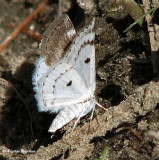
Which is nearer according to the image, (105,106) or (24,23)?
(105,106)

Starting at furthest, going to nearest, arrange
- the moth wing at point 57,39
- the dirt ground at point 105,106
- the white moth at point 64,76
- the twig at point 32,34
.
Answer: the twig at point 32,34, the moth wing at point 57,39, the white moth at point 64,76, the dirt ground at point 105,106

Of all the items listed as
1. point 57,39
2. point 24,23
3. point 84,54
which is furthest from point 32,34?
point 84,54

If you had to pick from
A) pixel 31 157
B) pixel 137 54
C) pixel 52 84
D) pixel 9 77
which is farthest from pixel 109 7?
pixel 31 157

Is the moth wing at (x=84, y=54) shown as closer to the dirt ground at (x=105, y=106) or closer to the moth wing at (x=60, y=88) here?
the moth wing at (x=60, y=88)

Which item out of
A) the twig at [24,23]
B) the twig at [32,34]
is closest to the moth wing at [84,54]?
the twig at [32,34]

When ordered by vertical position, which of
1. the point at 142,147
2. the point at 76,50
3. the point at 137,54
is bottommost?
the point at 142,147

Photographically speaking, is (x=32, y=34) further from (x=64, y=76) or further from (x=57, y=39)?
(x=64, y=76)

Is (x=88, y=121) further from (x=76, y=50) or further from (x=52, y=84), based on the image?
(x=76, y=50)
